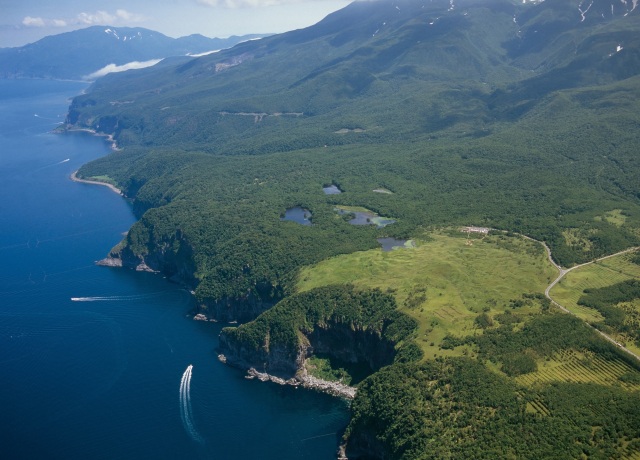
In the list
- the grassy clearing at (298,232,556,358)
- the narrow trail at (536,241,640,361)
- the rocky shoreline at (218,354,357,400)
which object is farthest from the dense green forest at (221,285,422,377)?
the narrow trail at (536,241,640,361)

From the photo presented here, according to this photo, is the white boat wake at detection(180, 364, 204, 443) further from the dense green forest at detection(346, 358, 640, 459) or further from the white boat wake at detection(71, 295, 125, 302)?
the white boat wake at detection(71, 295, 125, 302)

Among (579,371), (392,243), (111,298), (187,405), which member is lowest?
(187,405)

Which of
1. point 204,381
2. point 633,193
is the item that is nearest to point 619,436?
point 204,381

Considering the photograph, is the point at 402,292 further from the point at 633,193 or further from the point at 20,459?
the point at 633,193

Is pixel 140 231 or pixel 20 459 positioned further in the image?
pixel 140 231

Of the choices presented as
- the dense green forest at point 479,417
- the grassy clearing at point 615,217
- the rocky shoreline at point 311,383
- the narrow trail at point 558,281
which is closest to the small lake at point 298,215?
the rocky shoreline at point 311,383

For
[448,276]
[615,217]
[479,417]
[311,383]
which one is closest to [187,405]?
[311,383]

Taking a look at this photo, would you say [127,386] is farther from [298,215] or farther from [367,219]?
[367,219]
